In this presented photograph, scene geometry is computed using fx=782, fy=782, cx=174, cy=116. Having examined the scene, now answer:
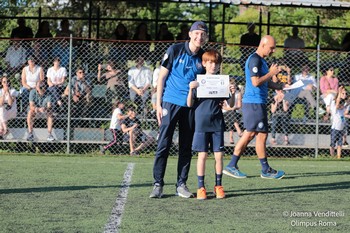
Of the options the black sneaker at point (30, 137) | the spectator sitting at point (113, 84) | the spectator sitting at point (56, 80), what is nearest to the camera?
the black sneaker at point (30, 137)

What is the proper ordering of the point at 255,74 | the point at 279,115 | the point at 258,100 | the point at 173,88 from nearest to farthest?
the point at 173,88 → the point at 255,74 → the point at 258,100 → the point at 279,115

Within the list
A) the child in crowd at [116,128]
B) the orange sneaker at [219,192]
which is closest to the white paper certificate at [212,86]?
the orange sneaker at [219,192]

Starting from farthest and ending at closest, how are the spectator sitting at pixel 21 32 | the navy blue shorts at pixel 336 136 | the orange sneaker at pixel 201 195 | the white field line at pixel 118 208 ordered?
the spectator sitting at pixel 21 32 < the navy blue shorts at pixel 336 136 < the orange sneaker at pixel 201 195 < the white field line at pixel 118 208

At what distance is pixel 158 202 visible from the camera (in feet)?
28.5

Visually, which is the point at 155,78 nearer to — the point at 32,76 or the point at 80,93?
the point at 80,93

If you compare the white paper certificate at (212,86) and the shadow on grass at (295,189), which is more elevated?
the white paper certificate at (212,86)

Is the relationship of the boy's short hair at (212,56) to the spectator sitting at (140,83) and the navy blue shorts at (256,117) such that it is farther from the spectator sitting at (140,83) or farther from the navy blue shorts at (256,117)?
the spectator sitting at (140,83)

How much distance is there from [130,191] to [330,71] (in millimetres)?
9410

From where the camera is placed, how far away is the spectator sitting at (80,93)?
55.7 ft

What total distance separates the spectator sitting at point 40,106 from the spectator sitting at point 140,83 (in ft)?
5.96

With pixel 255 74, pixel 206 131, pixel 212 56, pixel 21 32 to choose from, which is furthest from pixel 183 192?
pixel 21 32

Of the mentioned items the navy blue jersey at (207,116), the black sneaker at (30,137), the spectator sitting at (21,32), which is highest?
the spectator sitting at (21,32)

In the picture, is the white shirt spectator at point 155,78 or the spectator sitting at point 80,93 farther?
the spectator sitting at point 80,93

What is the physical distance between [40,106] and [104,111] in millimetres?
1511
